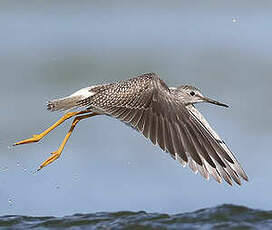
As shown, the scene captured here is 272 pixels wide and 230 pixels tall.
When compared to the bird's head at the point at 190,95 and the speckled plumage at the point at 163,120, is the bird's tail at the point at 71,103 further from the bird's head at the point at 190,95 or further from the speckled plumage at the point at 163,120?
the bird's head at the point at 190,95

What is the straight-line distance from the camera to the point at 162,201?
1235 centimetres

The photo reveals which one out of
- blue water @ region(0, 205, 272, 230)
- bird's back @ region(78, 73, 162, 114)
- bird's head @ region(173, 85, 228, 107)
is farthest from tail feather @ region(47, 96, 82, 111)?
bird's head @ region(173, 85, 228, 107)

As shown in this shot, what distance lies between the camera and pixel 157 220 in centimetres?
1051

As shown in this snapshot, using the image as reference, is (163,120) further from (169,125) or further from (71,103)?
(71,103)

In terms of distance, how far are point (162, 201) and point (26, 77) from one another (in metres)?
5.75

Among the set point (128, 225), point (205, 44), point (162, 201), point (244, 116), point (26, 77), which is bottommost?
point (128, 225)

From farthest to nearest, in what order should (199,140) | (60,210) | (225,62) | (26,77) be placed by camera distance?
(225,62)
(26,77)
(60,210)
(199,140)

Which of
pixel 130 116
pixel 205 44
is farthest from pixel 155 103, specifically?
pixel 205 44

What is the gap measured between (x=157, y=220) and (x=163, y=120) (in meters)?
1.20

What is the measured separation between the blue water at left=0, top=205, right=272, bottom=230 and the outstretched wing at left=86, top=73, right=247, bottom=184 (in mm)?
422

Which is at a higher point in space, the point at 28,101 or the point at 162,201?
the point at 28,101

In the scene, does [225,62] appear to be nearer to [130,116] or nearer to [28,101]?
[28,101]

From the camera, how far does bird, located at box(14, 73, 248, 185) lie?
10148 mm

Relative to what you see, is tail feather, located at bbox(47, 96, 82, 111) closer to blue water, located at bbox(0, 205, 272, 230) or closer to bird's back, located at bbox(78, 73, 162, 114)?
bird's back, located at bbox(78, 73, 162, 114)
